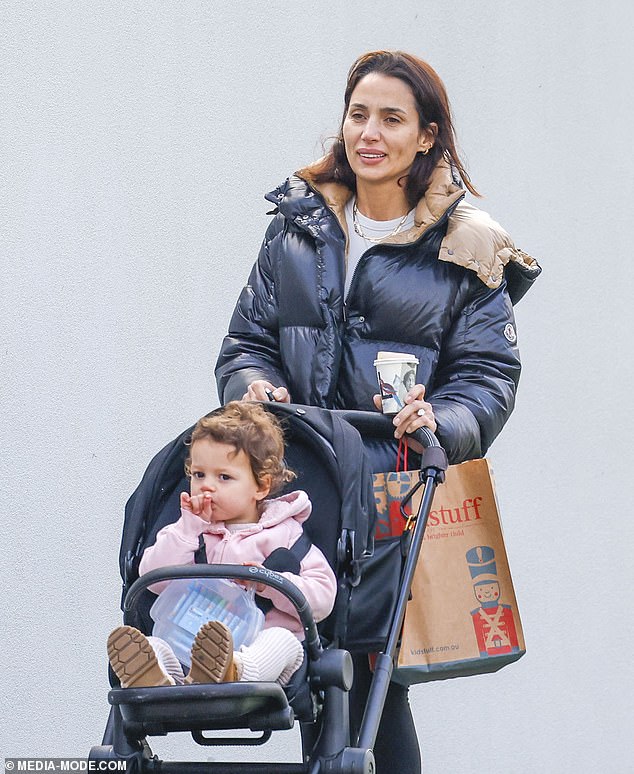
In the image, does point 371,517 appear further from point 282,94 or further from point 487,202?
point 487,202

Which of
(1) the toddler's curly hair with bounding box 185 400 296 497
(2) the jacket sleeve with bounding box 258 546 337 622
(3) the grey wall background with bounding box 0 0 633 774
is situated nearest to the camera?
(2) the jacket sleeve with bounding box 258 546 337 622

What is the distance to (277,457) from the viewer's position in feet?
9.53

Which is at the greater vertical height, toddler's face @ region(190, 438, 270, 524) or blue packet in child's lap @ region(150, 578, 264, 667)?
toddler's face @ region(190, 438, 270, 524)

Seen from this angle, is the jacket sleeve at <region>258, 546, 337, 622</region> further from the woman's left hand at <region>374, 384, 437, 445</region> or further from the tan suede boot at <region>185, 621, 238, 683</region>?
the woman's left hand at <region>374, 384, 437, 445</region>

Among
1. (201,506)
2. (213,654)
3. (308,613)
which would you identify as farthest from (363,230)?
(213,654)

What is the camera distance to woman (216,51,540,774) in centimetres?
331

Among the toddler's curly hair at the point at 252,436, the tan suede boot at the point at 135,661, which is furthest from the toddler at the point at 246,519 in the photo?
the tan suede boot at the point at 135,661

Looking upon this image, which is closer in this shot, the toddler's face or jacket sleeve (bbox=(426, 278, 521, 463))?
the toddler's face

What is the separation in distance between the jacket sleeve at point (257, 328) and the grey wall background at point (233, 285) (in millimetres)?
566

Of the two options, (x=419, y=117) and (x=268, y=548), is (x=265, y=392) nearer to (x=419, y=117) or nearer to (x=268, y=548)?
(x=268, y=548)

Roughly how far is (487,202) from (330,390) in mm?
2222

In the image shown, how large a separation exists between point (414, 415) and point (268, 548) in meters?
0.46

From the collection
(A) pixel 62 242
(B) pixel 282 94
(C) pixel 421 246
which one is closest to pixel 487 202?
(B) pixel 282 94

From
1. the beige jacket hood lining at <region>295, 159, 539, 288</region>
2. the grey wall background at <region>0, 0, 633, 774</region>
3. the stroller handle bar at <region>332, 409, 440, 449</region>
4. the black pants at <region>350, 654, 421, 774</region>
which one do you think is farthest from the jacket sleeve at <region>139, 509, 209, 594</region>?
the grey wall background at <region>0, 0, 633, 774</region>
